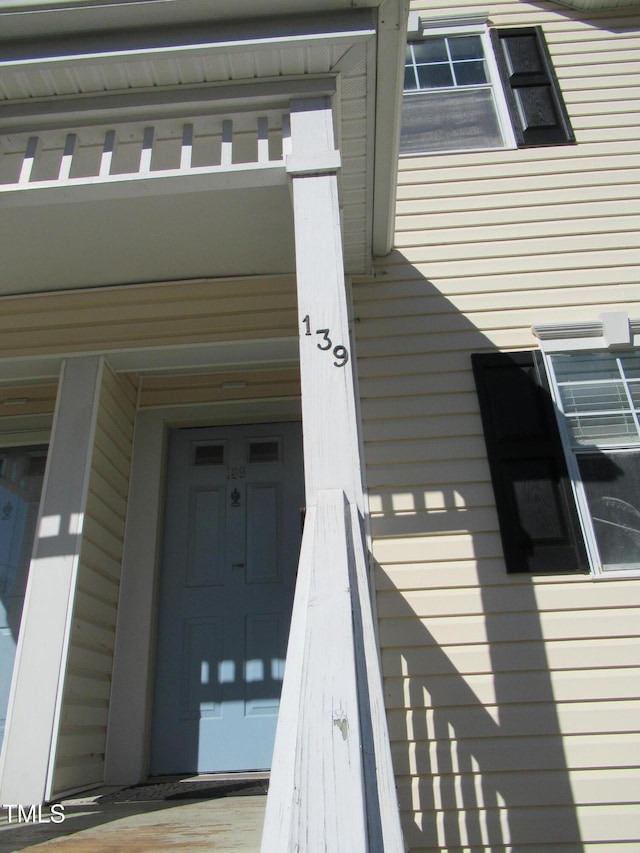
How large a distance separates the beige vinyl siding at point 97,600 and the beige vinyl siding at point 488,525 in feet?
4.80

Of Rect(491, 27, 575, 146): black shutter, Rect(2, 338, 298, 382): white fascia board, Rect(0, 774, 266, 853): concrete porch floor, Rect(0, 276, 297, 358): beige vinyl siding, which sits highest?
Rect(491, 27, 575, 146): black shutter

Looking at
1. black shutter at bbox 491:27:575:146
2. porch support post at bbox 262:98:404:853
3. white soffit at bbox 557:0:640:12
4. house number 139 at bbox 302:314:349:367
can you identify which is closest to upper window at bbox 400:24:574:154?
black shutter at bbox 491:27:575:146

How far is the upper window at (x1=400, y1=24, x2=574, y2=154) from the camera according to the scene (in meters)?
4.11

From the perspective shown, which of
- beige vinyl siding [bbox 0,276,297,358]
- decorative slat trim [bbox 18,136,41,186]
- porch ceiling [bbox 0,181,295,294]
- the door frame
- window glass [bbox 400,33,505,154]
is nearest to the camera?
decorative slat trim [bbox 18,136,41,186]

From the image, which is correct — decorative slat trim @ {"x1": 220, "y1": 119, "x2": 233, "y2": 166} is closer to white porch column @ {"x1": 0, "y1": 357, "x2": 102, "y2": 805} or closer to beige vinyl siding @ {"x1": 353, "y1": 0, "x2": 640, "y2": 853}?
beige vinyl siding @ {"x1": 353, "y1": 0, "x2": 640, "y2": 853}

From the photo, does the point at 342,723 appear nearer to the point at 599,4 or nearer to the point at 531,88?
the point at 531,88

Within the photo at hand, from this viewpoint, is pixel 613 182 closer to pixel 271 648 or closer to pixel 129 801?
pixel 271 648

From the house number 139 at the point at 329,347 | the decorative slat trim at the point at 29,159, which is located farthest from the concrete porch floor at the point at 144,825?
the decorative slat trim at the point at 29,159

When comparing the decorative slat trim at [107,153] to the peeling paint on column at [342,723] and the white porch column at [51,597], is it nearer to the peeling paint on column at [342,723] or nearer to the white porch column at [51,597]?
the white porch column at [51,597]

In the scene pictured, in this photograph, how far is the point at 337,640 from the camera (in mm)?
1170

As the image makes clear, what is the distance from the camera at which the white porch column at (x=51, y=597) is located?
268 centimetres

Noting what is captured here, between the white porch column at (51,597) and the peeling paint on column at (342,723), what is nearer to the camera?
the peeling paint on column at (342,723)

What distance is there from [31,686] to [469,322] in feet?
9.49

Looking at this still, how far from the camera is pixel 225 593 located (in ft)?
11.9
